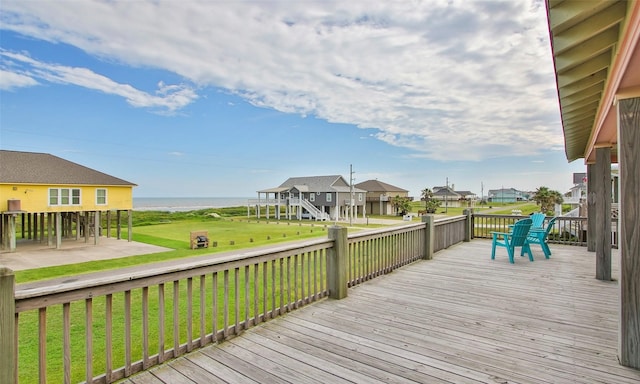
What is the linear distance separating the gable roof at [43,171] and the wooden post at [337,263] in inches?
749

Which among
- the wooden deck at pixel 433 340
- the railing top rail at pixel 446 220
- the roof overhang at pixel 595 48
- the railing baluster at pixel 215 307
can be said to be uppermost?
Answer: the roof overhang at pixel 595 48

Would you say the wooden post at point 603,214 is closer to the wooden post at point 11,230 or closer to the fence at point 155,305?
the fence at point 155,305

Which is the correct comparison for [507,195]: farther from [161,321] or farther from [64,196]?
[161,321]

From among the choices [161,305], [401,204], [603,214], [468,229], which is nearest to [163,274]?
[161,305]

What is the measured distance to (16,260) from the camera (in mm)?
13734

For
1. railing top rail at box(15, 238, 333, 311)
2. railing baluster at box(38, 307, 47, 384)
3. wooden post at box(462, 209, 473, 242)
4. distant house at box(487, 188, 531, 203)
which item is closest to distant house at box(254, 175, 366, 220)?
wooden post at box(462, 209, 473, 242)

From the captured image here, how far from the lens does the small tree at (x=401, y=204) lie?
43312mm

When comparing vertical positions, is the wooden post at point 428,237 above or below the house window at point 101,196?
below

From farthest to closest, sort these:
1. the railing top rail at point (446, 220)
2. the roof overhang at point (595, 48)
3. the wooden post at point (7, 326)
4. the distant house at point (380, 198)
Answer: the distant house at point (380, 198), the railing top rail at point (446, 220), the roof overhang at point (595, 48), the wooden post at point (7, 326)

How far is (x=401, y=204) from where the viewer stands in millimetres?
43688

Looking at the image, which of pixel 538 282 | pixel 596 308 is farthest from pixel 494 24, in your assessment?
pixel 596 308

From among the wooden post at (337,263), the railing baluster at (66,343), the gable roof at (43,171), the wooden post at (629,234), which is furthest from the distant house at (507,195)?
the railing baluster at (66,343)

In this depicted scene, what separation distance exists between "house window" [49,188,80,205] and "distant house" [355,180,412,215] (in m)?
36.1

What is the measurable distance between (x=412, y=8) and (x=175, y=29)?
1036 cm
